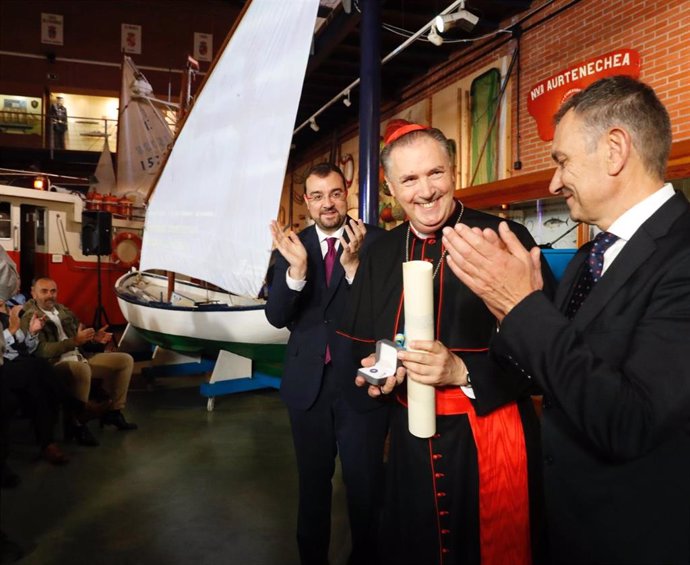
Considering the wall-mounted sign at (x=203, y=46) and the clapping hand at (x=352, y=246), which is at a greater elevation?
the wall-mounted sign at (x=203, y=46)

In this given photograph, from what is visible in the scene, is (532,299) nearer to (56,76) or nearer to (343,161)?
(343,161)

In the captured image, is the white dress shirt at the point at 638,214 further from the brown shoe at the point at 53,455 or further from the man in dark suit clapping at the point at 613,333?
the brown shoe at the point at 53,455

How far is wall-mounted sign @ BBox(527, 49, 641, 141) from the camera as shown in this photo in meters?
4.76

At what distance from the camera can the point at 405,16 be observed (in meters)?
6.06

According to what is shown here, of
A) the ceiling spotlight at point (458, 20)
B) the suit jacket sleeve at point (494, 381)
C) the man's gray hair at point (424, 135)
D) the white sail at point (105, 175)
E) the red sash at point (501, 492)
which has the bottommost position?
the red sash at point (501, 492)

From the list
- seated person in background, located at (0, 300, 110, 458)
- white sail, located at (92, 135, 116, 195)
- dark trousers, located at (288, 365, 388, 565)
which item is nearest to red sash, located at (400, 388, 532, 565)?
dark trousers, located at (288, 365, 388, 565)

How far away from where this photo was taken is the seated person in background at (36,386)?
2695 millimetres

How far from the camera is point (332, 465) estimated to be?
1.82 m

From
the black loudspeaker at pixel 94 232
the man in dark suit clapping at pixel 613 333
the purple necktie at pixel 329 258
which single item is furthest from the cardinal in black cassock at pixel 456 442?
the black loudspeaker at pixel 94 232

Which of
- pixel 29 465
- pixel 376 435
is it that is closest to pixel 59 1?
pixel 29 465

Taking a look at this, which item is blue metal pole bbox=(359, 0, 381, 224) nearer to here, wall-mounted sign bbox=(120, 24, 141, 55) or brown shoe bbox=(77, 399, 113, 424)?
brown shoe bbox=(77, 399, 113, 424)

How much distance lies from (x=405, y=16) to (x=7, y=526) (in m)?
6.33

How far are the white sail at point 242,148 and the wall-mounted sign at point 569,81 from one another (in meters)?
3.69

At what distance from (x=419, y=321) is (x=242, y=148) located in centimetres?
185
